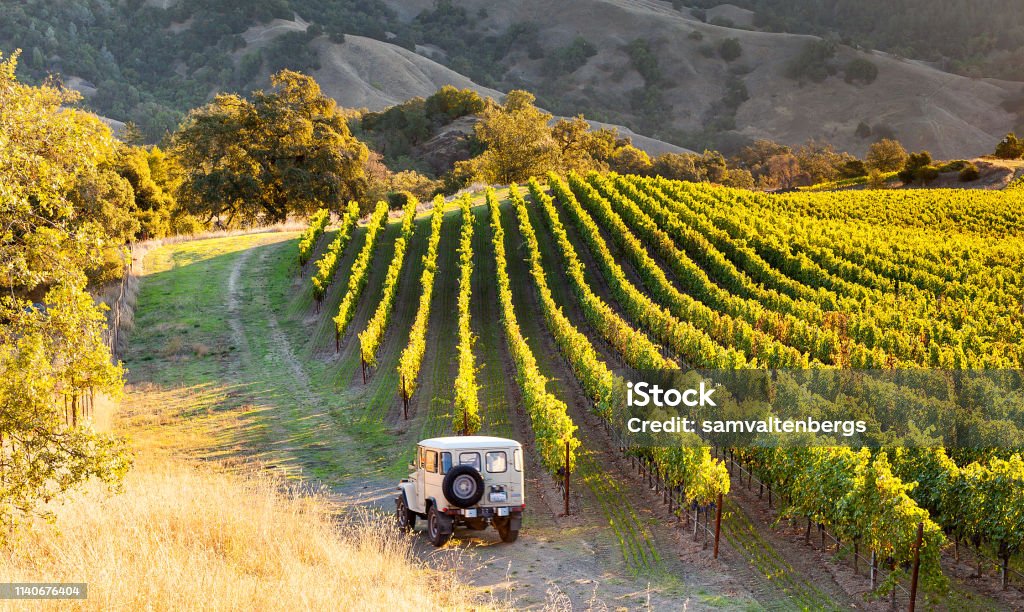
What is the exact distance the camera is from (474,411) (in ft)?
95.3

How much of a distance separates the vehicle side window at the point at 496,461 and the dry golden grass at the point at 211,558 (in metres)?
2.52

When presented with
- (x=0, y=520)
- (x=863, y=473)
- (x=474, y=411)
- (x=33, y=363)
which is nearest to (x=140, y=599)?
(x=0, y=520)

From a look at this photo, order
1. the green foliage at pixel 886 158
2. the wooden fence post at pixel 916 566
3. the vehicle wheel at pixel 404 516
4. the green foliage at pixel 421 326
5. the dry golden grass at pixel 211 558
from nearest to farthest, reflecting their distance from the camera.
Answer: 1. the dry golden grass at pixel 211 558
2. the wooden fence post at pixel 916 566
3. the vehicle wheel at pixel 404 516
4. the green foliage at pixel 421 326
5. the green foliage at pixel 886 158

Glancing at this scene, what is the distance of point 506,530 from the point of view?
21516mm

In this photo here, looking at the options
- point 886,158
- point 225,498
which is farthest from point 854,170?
point 225,498

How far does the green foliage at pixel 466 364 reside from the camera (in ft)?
94.6

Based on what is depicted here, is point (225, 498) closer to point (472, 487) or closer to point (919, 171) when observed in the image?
point (472, 487)

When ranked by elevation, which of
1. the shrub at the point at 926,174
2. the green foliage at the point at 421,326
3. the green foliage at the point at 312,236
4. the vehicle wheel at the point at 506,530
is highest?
the shrub at the point at 926,174

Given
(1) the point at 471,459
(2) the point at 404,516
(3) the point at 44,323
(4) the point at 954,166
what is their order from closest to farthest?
(3) the point at 44,323, (1) the point at 471,459, (2) the point at 404,516, (4) the point at 954,166

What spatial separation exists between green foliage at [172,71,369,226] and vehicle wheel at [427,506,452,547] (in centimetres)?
5298

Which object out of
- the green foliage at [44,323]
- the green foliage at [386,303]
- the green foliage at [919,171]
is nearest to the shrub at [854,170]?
the green foliage at [919,171]

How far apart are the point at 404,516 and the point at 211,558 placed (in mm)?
6831

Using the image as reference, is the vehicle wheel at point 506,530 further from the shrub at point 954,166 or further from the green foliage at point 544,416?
the shrub at point 954,166

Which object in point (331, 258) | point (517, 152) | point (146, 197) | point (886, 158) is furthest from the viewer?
point (886, 158)
